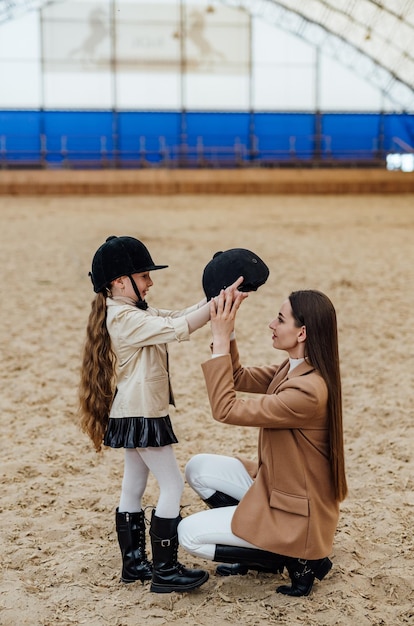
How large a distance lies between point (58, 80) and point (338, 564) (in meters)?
22.0

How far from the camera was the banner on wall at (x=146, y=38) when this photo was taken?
22359 millimetres

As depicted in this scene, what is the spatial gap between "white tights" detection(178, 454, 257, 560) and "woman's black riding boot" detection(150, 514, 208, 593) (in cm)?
4

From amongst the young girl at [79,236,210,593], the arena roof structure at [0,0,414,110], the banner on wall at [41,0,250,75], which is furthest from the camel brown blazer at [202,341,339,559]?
the arena roof structure at [0,0,414,110]

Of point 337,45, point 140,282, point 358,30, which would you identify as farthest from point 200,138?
point 140,282

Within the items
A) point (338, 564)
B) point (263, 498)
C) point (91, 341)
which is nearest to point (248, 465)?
point (263, 498)

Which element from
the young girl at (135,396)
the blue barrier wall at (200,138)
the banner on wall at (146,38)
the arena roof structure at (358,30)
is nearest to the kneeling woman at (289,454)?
the young girl at (135,396)

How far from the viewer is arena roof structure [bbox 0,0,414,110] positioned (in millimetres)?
22859

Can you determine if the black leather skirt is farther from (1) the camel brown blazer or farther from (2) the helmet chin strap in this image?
(2) the helmet chin strap

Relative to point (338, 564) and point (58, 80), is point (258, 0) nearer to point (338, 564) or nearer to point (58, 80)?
point (58, 80)

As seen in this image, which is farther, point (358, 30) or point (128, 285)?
point (358, 30)

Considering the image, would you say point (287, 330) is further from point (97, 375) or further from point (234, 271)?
point (97, 375)

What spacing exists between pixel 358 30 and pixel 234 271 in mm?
24159

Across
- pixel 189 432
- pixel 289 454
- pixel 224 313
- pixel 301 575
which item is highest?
pixel 224 313

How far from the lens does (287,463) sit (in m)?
2.29
